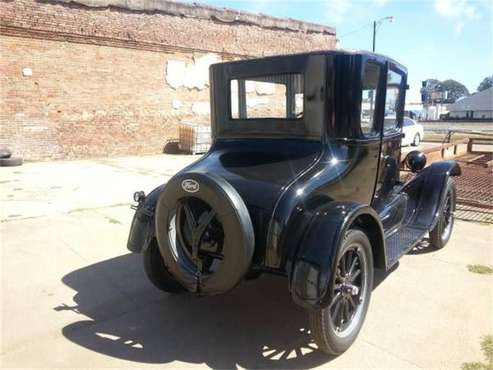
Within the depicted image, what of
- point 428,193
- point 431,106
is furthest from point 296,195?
point 431,106

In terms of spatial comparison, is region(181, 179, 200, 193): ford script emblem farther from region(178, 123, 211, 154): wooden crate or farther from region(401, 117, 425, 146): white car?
region(401, 117, 425, 146): white car

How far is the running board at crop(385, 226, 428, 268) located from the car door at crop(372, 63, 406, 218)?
0.90ft

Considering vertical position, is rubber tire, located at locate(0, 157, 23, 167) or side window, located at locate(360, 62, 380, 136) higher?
side window, located at locate(360, 62, 380, 136)

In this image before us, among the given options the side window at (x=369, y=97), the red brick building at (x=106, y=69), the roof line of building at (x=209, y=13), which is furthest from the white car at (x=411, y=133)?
the side window at (x=369, y=97)

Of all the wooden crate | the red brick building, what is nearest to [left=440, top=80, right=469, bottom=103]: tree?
the red brick building

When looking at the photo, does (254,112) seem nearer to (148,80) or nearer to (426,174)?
(426,174)

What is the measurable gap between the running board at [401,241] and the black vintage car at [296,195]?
16 millimetres

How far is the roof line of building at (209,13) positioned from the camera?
1310 centimetres

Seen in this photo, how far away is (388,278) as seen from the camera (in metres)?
3.91

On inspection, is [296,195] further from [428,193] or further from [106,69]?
[106,69]

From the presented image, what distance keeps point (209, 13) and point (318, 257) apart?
14498 mm

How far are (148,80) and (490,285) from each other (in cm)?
1246

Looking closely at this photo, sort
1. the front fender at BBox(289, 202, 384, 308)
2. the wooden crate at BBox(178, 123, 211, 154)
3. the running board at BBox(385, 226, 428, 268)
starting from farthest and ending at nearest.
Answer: the wooden crate at BBox(178, 123, 211, 154), the running board at BBox(385, 226, 428, 268), the front fender at BBox(289, 202, 384, 308)

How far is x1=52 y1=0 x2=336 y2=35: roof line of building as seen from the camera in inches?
516
